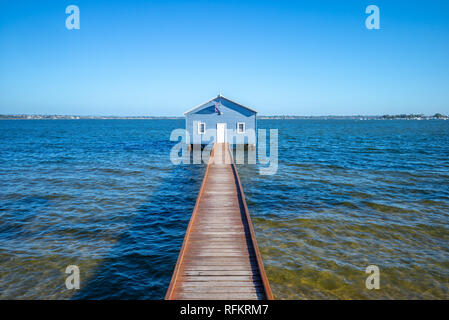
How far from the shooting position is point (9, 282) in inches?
300

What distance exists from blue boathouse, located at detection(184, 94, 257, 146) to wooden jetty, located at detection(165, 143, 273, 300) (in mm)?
19102

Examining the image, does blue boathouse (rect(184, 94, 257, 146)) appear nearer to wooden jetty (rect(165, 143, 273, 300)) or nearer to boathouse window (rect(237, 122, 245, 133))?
boathouse window (rect(237, 122, 245, 133))

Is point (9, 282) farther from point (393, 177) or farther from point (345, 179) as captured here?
point (393, 177)

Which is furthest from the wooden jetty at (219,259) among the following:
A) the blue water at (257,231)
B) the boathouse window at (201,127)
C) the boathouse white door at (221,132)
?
the boathouse window at (201,127)

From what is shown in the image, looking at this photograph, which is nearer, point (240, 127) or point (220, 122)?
point (220, 122)

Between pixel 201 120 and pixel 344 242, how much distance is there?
22105 millimetres

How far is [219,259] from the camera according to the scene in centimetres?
675

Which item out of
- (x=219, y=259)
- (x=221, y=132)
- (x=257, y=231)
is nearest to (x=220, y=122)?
(x=221, y=132)

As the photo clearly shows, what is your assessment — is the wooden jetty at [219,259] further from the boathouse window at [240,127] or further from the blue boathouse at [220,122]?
the boathouse window at [240,127]

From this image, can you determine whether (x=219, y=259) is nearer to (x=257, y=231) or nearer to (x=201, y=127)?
(x=257, y=231)

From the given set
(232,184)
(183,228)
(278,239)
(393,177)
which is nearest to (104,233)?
(183,228)

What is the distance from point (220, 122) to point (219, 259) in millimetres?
23713

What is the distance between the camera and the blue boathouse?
1147 inches

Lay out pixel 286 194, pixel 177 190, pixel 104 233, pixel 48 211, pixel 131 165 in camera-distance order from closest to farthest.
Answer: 1. pixel 104 233
2. pixel 48 211
3. pixel 286 194
4. pixel 177 190
5. pixel 131 165
